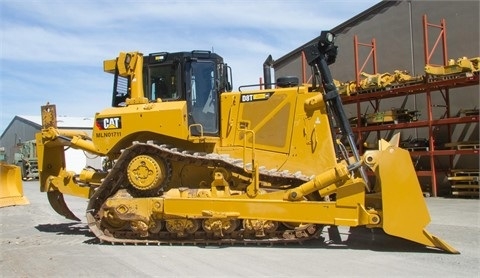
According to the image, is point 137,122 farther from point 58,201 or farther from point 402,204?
point 402,204

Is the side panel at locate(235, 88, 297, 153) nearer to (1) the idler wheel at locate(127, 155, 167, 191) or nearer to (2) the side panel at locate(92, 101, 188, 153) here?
(2) the side panel at locate(92, 101, 188, 153)

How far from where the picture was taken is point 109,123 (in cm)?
827

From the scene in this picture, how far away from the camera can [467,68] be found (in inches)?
572

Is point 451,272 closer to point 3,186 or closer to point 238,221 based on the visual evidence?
point 238,221

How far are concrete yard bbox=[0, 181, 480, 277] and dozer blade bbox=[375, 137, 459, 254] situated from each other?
0.75 ft

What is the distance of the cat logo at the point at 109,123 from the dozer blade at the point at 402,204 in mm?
4161

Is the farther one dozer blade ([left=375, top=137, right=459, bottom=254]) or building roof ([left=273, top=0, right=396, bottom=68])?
building roof ([left=273, top=0, right=396, bottom=68])

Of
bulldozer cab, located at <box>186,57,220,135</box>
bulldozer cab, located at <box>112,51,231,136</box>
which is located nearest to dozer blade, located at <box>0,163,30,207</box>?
bulldozer cab, located at <box>112,51,231,136</box>

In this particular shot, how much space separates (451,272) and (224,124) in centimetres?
411

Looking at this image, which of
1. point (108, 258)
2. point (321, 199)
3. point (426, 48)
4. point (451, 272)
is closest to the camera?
point (451, 272)

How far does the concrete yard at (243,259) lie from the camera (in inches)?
228

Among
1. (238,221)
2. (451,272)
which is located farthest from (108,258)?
(451,272)

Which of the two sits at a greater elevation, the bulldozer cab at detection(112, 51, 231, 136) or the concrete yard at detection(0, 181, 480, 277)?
the bulldozer cab at detection(112, 51, 231, 136)

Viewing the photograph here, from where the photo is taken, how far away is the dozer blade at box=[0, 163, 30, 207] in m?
13.9
